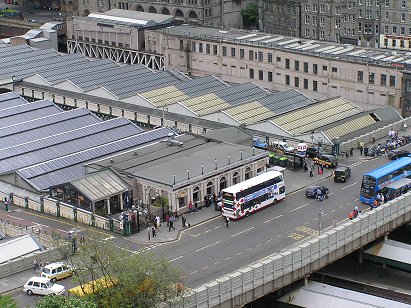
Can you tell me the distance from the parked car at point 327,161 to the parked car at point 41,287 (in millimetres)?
47531

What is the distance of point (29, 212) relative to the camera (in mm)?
118000

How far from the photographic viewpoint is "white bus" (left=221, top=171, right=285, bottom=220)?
4370 inches

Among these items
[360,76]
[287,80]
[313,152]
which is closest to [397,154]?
[313,152]

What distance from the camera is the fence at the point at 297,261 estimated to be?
89.8 m

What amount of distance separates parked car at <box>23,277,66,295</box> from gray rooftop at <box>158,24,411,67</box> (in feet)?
289

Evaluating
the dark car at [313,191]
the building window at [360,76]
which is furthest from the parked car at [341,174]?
the building window at [360,76]

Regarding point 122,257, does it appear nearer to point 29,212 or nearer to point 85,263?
point 85,263

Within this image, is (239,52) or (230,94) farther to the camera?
(239,52)

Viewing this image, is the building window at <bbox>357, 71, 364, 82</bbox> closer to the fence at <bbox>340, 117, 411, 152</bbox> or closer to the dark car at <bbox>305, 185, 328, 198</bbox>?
the fence at <bbox>340, 117, 411, 152</bbox>

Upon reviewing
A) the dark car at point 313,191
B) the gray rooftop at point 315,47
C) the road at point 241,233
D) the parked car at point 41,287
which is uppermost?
the gray rooftop at point 315,47

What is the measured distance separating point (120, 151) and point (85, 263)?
47.9m

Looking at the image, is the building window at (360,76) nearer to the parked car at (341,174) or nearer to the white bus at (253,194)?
the parked car at (341,174)

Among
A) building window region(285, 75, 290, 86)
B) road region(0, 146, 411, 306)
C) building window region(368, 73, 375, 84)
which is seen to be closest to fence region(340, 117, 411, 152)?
road region(0, 146, 411, 306)

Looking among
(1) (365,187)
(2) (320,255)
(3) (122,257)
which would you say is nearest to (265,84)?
(1) (365,187)
